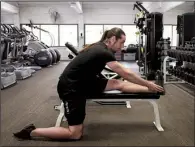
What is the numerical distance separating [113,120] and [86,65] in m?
0.95

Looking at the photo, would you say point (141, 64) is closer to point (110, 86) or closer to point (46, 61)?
point (46, 61)

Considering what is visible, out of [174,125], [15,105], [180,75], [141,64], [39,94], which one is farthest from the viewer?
[141,64]

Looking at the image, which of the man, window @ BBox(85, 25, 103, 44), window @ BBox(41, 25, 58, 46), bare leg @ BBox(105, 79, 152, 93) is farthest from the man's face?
window @ BBox(41, 25, 58, 46)

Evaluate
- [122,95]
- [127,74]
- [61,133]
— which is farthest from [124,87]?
[61,133]

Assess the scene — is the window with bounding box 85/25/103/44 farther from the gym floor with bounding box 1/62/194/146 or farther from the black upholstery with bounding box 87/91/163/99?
the black upholstery with bounding box 87/91/163/99

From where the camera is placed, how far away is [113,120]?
2939 mm

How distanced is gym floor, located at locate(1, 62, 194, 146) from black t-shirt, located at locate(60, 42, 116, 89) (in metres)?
0.53

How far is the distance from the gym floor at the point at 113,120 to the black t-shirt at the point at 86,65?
53 centimetres

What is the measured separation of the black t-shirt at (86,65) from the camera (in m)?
2.23

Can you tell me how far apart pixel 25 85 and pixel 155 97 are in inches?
138

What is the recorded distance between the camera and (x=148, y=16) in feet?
19.6

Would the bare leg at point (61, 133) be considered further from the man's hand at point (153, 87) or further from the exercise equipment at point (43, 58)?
the exercise equipment at point (43, 58)

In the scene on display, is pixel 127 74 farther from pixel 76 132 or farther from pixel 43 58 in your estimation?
pixel 43 58

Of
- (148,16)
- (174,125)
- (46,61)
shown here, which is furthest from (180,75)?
(46,61)
